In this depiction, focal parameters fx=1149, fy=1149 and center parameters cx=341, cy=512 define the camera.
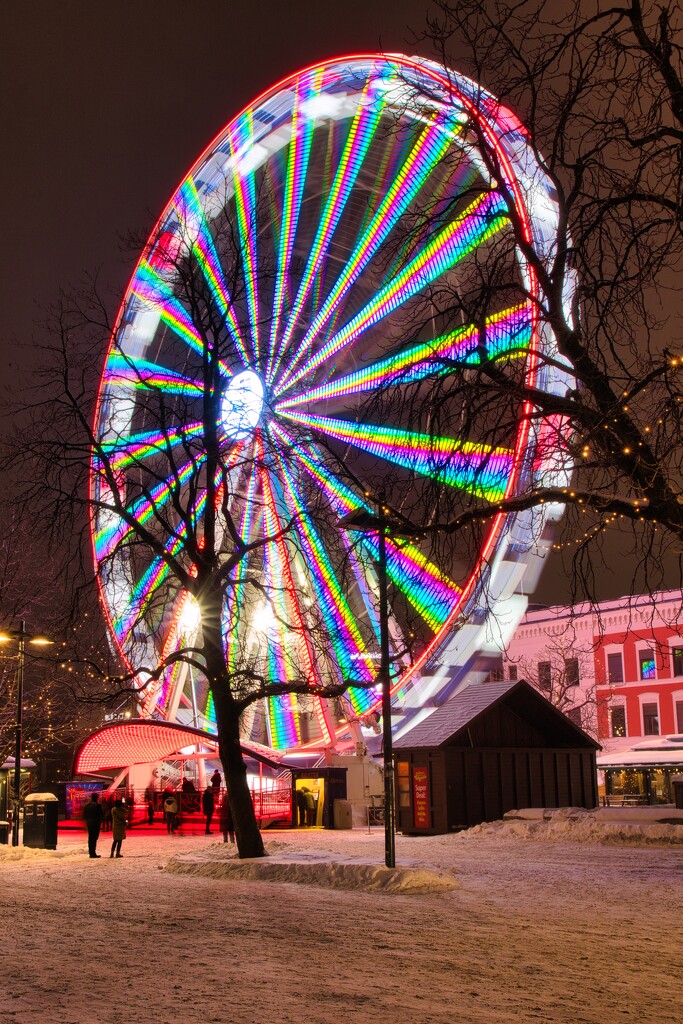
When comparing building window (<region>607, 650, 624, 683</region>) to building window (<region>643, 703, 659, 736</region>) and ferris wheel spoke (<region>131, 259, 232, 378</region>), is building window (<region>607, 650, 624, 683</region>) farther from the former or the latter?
ferris wheel spoke (<region>131, 259, 232, 378</region>)

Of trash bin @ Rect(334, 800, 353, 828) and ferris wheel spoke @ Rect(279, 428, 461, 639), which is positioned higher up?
ferris wheel spoke @ Rect(279, 428, 461, 639)

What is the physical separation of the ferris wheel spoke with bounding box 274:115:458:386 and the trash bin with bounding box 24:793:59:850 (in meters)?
10.1

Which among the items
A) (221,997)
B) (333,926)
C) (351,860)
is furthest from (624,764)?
(221,997)

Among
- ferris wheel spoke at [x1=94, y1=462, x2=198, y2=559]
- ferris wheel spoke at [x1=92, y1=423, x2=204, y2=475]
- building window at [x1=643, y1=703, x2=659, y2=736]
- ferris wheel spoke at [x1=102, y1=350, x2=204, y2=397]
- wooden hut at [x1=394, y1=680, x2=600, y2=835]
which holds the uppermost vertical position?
ferris wheel spoke at [x1=102, y1=350, x2=204, y2=397]

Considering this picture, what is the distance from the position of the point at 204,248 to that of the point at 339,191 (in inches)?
120

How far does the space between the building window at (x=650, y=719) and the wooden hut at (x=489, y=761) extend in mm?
22293

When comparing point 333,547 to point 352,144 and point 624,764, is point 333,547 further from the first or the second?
point 624,764

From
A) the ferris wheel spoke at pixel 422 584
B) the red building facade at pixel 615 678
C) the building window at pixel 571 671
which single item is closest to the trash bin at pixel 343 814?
the ferris wheel spoke at pixel 422 584

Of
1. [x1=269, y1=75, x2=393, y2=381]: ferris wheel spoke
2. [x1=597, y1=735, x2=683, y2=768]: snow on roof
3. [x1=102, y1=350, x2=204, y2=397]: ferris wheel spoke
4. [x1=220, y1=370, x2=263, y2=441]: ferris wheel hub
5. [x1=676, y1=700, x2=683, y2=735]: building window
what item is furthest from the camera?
[x1=676, y1=700, x2=683, y2=735]: building window

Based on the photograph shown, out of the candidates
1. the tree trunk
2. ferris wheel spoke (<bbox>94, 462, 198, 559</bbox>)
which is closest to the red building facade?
ferris wheel spoke (<bbox>94, 462, 198, 559</bbox>)

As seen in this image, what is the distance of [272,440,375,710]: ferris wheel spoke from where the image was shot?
21656mm

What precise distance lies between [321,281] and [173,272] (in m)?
3.83

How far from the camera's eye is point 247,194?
23.5m

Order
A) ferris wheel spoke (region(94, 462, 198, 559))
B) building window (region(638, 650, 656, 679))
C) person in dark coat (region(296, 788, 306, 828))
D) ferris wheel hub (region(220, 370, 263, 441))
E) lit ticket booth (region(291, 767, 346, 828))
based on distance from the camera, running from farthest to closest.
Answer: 1. building window (region(638, 650, 656, 679))
2. person in dark coat (region(296, 788, 306, 828))
3. lit ticket booth (region(291, 767, 346, 828))
4. ferris wheel spoke (region(94, 462, 198, 559))
5. ferris wheel hub (region(220, 370, 263, 441))
